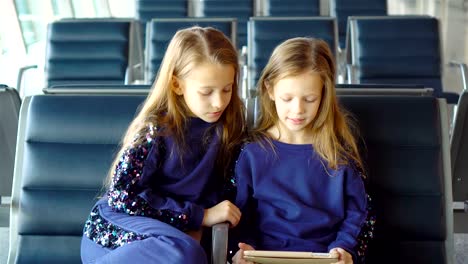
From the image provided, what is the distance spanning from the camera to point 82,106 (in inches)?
69.9

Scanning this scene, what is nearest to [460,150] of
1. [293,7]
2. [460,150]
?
[460,150]

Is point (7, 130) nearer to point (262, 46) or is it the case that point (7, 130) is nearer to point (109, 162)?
point (109, 162)

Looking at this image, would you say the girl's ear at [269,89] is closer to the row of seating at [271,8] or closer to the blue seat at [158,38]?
the blue seat at [158,38]

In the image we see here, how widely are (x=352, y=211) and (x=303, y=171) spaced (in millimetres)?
169

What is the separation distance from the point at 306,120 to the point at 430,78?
8.51 feet

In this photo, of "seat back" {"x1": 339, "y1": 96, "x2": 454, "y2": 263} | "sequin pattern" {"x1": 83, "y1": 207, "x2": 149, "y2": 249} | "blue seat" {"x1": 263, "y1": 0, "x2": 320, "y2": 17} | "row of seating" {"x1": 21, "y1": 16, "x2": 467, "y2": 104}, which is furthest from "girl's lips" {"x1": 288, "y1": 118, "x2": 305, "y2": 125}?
"blue seat" {"x1": 263, "y1": 0, "x2": 320, "y2": 17}

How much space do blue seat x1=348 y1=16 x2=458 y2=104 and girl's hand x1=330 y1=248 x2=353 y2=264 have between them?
253cm

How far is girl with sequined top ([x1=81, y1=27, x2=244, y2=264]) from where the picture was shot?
1.51 metres

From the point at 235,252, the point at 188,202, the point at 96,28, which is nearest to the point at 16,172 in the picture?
the point at 188,202

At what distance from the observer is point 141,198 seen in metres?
1.51

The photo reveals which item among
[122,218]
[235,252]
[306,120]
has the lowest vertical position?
[235,252]

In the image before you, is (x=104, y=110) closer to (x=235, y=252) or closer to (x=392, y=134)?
(x=235, y=252)

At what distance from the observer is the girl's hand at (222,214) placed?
1513mm

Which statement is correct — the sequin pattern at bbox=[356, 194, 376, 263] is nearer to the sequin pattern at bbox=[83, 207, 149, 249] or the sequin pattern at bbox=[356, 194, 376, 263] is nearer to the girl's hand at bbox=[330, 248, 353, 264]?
the girl's hand at bbox=[330, 248, 353, 264]
